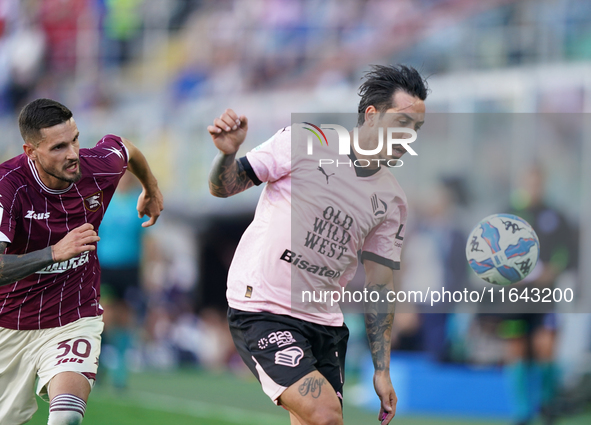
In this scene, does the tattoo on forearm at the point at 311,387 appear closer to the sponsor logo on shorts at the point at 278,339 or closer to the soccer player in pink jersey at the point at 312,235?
the soccer player in pink jersey at the point at 312,235

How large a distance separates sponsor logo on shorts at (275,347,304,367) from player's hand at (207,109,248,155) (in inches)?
43.9

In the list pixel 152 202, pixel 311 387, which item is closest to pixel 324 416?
pixel 311 387

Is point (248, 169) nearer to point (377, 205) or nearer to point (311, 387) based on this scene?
point (377, 205)

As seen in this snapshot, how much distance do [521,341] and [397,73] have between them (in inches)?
168

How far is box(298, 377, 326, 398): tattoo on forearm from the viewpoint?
13.6ft

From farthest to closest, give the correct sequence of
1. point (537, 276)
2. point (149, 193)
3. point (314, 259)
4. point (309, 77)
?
point (309, 77) → point (537, 276) → point (149, 193) → point (314, 259)

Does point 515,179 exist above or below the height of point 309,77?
below

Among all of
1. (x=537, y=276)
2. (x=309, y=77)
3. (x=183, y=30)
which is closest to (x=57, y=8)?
(x=183, y=30)

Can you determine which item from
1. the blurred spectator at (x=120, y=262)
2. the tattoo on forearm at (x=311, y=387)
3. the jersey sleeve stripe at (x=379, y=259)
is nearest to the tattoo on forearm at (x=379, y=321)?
the jersey sleeve stripe at (x=379, y=259)

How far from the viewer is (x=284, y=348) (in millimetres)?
4281

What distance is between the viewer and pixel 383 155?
4.52 m

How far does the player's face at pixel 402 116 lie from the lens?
439 cm

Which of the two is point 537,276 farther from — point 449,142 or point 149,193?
point 149,193

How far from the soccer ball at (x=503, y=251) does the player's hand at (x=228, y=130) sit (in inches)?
78.9
